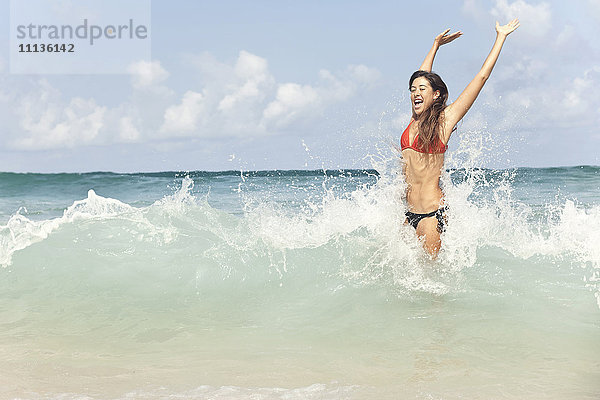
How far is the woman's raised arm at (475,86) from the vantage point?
14.9 feet

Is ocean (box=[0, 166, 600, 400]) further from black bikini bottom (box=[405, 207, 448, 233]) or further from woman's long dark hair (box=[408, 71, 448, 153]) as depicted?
woman's long dark hair (box=[408, 71, 448, 153])

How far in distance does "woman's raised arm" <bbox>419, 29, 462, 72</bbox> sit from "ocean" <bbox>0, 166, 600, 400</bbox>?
103 cm

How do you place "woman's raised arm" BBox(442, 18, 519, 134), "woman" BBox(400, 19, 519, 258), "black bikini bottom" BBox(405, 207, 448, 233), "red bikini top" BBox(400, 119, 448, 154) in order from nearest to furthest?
"woman's raised arm" BBox(442, 18, 519, 134)
"woman" BBox(400, 19, 519, 258)
"red bikini top" BBox(400, 119, 448, 154)
"black bikini bottom" BBox(405, 207, 448, 233)

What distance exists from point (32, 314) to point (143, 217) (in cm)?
296

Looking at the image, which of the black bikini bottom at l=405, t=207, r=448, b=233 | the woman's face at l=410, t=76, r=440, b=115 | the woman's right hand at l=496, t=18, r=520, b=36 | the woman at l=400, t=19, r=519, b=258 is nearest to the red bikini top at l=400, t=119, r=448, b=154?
the woman at l=400, t=19, r=519, b=258

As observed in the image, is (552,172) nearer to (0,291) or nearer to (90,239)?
(90,239)

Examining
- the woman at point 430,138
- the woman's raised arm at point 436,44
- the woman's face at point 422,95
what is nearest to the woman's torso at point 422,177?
the woman at point 430,138

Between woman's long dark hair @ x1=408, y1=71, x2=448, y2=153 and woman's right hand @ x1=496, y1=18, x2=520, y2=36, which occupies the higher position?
woman's right hand @ x1=496, y1=18, x2=520, y2=36

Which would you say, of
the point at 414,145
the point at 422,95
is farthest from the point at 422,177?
the point at 422,95

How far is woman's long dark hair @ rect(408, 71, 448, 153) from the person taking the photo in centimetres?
476

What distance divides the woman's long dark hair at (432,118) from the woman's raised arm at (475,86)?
7 centimetres

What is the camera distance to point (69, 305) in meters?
5.14

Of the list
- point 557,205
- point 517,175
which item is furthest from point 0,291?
point 517,175

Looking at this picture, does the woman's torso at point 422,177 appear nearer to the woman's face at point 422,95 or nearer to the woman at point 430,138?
the woman at point 430,138
